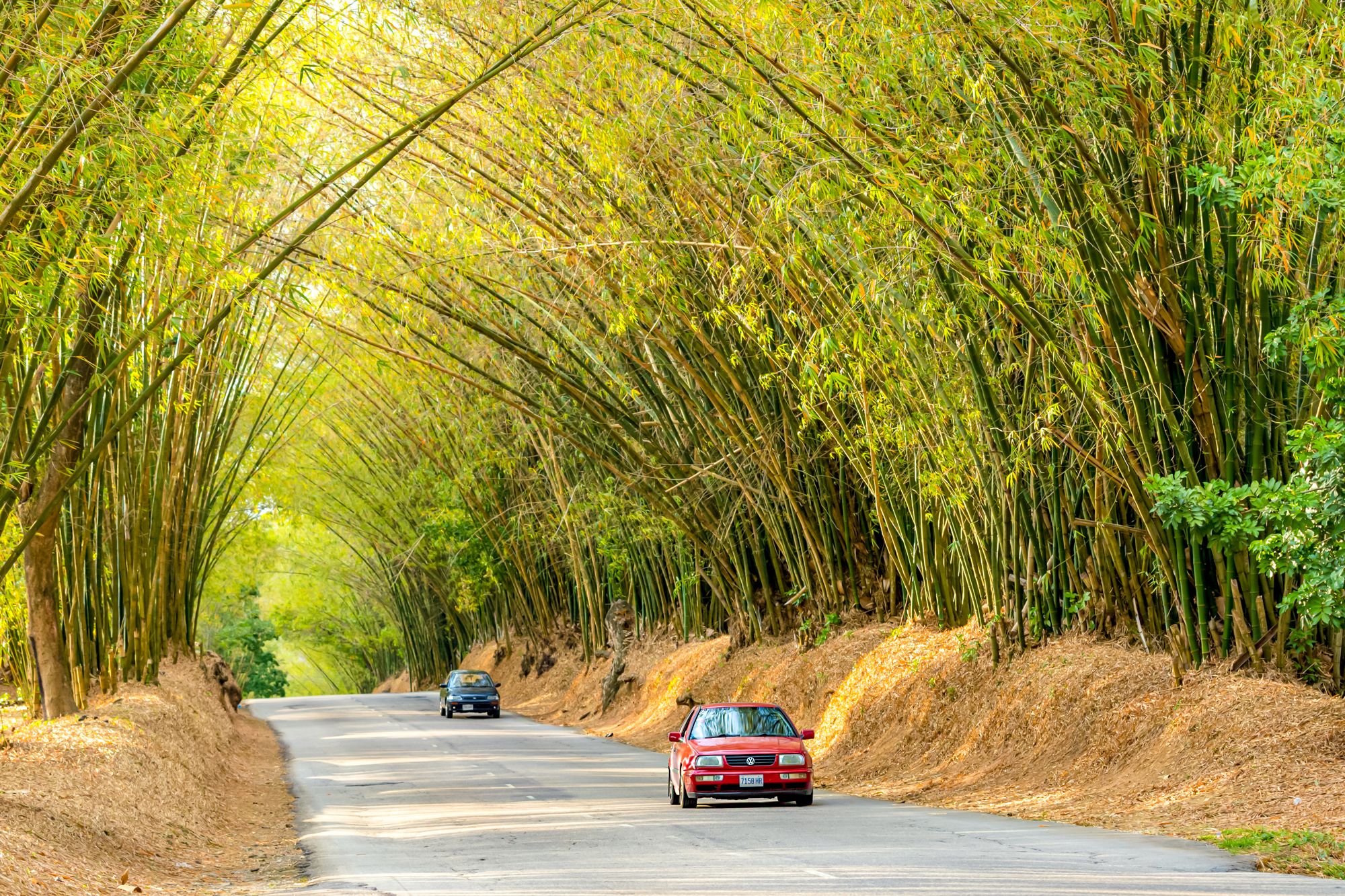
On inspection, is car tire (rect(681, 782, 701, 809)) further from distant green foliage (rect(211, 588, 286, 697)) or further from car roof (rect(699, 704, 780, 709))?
distant green foliage (rect(211, 588, 286, 697))

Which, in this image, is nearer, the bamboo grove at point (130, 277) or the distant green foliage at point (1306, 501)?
the bamboo grove at point (130, 277)

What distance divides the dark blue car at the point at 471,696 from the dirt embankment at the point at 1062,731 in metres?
8.91

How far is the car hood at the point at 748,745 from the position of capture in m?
10.5

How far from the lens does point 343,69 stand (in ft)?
40.3

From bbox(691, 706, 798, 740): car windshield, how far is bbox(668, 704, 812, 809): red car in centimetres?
2

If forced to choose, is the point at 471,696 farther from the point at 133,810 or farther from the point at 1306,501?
the point at 1306,501

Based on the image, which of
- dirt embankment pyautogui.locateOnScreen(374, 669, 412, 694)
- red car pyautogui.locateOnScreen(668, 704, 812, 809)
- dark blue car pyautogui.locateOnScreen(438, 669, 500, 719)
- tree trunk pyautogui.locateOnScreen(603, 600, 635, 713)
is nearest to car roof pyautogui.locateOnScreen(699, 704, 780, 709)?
red car pyautogui.locateOnScreen(668, 704, 812, 809)

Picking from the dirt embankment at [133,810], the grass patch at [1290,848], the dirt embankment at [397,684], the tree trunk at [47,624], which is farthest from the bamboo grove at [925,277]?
the dirt embankment at [397,684]

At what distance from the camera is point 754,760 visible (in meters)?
10.5

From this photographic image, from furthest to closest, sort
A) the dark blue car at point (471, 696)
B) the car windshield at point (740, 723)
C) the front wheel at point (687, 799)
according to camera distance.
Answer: the dark blue car at point (471, 696) → the car windshield at point (740, 723) → the front wheel at point (687, 799)

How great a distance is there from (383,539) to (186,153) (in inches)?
949

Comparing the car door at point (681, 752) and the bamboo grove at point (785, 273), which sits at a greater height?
the bamboo grove at point (785, 273)

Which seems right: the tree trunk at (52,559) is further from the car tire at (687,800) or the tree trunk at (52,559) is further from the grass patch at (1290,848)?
the grass patch at (1290,848)

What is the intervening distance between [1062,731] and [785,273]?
432 cm
